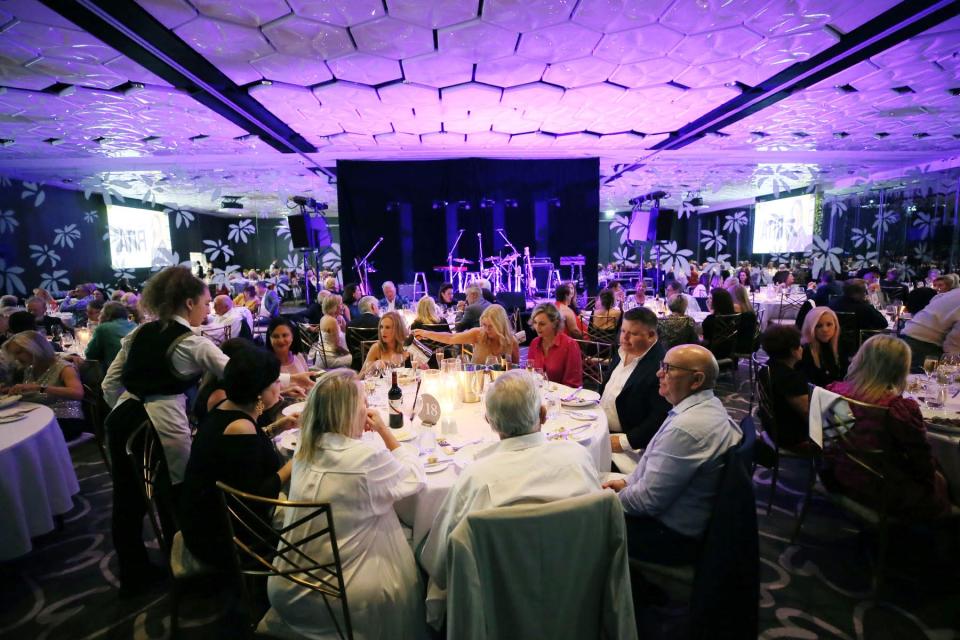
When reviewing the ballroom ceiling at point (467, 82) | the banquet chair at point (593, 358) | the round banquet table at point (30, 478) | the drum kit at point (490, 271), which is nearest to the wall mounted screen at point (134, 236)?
the ballroom ceiling at point (467, 82)

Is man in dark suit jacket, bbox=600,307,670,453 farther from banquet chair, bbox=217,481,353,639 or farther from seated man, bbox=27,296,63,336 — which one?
seated man, bbox=27,296,63,336

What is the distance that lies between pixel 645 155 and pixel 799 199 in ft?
28.7

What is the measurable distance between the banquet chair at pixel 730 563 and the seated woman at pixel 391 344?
8.35 feet

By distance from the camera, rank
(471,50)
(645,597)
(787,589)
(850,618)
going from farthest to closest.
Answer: (471,50) → (787,589) → (850,618) → (645,597)

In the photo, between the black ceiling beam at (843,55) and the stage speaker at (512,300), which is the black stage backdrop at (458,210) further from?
the black ceiling beam at (843,55)

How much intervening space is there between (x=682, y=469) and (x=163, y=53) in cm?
557

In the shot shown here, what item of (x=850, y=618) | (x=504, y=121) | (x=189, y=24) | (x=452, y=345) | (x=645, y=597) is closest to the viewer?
(x=645, y=597)

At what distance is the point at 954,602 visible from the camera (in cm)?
239

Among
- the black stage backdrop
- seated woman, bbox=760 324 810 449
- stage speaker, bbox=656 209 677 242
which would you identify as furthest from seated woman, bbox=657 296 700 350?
stage speaker, bbox=656 209 677 242

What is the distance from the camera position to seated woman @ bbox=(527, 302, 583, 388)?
365 cm

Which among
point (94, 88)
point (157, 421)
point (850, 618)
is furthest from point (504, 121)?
point (850, 618)

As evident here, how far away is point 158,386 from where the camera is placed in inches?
96.4

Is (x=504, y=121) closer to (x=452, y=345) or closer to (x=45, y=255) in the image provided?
(x=452, y=345)

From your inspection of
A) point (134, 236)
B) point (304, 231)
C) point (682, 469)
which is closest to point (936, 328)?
point (682, 469)
